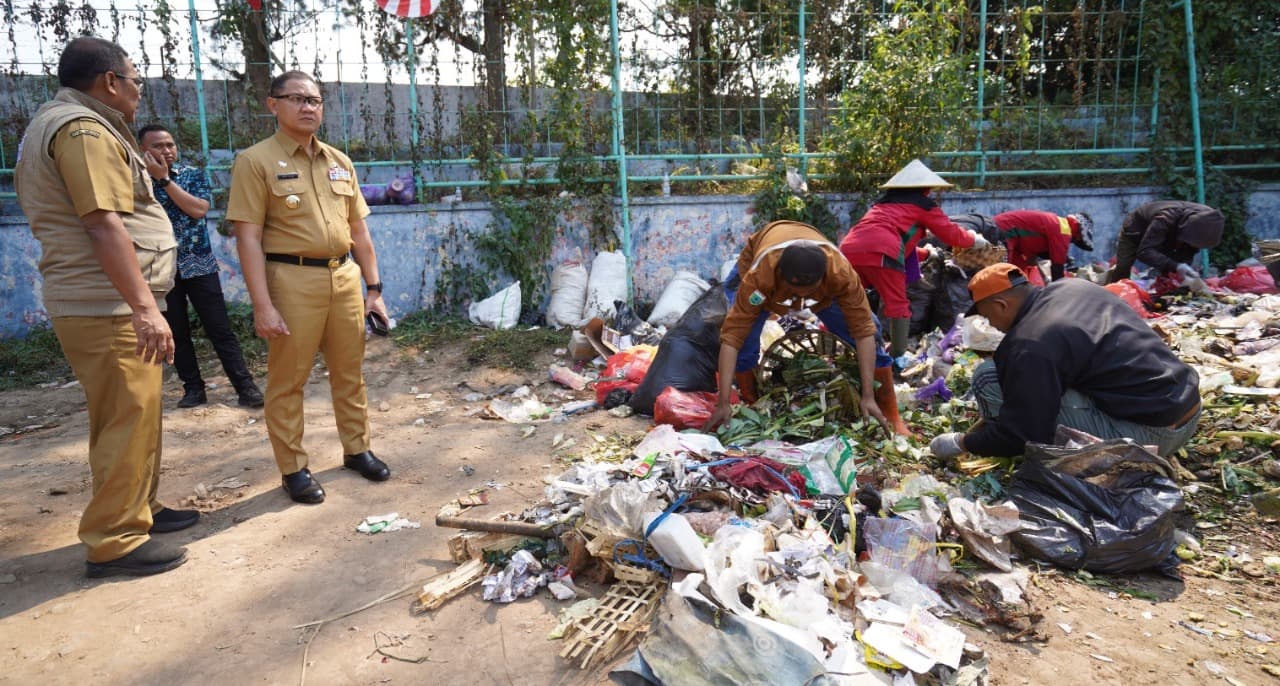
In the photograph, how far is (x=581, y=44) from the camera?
7305mm

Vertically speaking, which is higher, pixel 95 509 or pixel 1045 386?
pixel 1045 386

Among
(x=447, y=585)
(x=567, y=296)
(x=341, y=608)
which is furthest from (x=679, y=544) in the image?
(x=567, y=296)

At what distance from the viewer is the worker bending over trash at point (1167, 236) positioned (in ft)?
21.0

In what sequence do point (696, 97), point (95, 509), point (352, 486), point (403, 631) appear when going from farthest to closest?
point (696, 97) < point (352, 486) < point (95, 509) < point (403, 631)

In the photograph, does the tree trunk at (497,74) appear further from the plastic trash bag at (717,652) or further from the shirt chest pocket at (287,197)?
the plastic trash bag at (717,652)

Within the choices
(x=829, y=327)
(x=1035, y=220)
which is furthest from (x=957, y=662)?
(x=1035, y=220)

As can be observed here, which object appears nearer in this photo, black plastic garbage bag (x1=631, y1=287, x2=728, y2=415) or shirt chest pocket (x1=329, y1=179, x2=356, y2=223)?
shirt chest pocket (x1=329, y1=179, x2=356, y2=223)

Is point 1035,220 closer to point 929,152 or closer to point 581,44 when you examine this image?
point 929,152

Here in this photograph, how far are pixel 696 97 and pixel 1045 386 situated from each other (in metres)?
5.53

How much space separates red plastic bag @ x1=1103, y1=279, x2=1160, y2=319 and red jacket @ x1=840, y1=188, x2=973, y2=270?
5.68 feet

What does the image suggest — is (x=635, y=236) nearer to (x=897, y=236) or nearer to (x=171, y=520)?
(x=897, y=236)

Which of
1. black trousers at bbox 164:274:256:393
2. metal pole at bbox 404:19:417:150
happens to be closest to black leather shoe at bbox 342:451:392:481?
black trousers at bbox 164:274:256:393

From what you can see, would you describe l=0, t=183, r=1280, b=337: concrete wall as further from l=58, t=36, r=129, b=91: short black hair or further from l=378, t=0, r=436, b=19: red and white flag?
l=58, t=36, r=129, b=91: short black hair

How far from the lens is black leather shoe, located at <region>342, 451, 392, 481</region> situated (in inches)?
149
